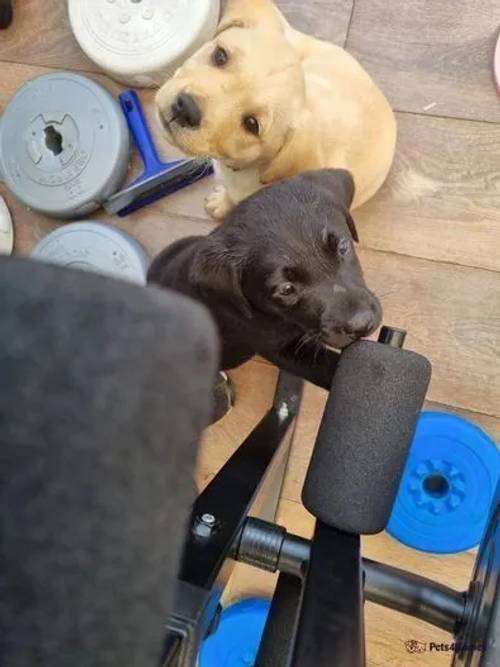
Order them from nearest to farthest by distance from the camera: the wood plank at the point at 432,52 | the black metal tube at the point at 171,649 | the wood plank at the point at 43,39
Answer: the black metal tube at the point at 171,649
the wood plank at the point at 432,52
the wood plank at the point at 43,39

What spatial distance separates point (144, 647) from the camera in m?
0.27

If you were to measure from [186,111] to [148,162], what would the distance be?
1.29ft

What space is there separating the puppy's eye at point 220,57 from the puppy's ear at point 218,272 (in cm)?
27

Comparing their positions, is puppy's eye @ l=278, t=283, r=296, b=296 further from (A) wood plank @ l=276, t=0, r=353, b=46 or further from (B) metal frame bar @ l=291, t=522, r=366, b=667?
(A) wood plank @ l=276, t=0, r=353, b=46

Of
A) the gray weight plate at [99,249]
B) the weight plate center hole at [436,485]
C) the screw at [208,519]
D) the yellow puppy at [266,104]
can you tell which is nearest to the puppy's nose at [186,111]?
the yellow puppy at [266,104]

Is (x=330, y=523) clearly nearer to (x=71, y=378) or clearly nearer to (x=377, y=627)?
(x=71, y=378)

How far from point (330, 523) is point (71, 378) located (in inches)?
21.4

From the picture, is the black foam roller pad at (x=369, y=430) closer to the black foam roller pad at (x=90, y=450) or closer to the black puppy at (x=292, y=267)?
the black puppy at (x=292, y=267)

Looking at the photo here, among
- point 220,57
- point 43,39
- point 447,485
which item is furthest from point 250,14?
point 447,485

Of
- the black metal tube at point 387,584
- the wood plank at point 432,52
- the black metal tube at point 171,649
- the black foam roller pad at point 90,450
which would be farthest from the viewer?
the wood plank at point 432,52

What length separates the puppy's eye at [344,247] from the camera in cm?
97

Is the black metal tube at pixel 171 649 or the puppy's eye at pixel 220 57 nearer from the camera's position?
the black metal tube at pixel 171 649

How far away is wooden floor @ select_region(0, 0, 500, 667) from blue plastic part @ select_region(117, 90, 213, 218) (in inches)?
13.5

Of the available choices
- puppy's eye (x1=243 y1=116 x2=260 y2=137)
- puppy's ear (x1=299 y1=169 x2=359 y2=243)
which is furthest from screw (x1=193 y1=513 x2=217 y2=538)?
puppy's eye (x1=243 y1=116 x2=260 y2=137)
